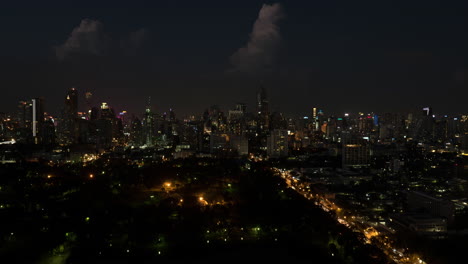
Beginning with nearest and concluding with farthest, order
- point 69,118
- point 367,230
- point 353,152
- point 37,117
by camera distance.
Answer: point 367,230 < point 353,152 < point 37,117 < point 69,118

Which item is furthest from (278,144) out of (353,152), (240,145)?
(353,152)

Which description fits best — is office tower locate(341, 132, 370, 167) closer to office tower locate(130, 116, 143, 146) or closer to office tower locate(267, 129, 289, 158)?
office tower locate(267, 129, 289, 158)

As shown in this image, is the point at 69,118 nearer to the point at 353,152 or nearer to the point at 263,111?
the point at 263,111

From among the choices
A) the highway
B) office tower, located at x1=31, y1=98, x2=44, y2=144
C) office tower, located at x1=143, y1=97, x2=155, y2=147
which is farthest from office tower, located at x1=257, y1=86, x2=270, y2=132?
the highway

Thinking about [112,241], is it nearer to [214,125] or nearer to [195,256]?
[195,256]

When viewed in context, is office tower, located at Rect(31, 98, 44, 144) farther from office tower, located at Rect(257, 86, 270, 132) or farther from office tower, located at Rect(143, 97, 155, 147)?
office tower, located at Rect(257, 86, 270, 132)

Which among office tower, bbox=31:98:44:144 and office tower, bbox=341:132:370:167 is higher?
office tower, bbox=31:98:44:144

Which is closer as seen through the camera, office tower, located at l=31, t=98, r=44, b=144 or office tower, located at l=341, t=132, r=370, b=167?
office tower, located at l=341, t=132, r=370, b=167

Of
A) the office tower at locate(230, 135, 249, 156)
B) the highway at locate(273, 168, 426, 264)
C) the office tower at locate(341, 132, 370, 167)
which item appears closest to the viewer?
the highway at locate(273, 168, 426, 264)

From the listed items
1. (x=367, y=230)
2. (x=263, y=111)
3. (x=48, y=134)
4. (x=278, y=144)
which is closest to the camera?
(x=367, y=230)

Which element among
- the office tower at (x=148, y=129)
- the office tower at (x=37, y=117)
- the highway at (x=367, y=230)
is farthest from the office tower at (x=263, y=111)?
the highway at (x=367, y=230)

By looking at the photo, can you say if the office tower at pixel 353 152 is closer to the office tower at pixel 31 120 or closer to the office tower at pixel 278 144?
the office tower at pixel 278 144

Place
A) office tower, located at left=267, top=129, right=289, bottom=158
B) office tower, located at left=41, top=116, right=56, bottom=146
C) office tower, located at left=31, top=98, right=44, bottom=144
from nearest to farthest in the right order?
1. office tower, located at left=267, top=129, right=289, bottom=158
2. office tower, located at left=41, top=116, right=56, bottom=146
3. office tower, located at left=31, top=98, right=44, bottom=144
